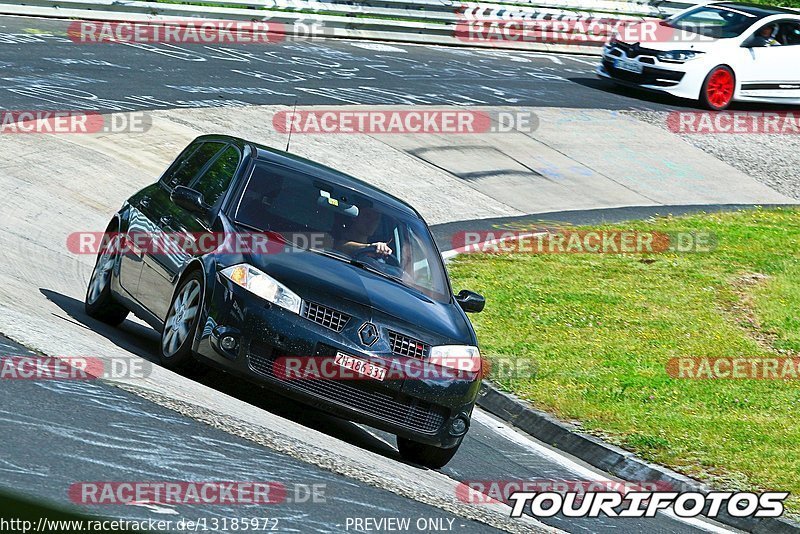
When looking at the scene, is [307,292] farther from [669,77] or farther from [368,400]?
[669,77]

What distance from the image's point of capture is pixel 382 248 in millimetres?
8906

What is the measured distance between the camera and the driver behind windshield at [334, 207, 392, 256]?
28.7 ft

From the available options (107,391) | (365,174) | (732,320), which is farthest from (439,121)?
(107,391)

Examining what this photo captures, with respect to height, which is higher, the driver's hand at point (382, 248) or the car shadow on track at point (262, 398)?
the driver's hand at point (382, 248)

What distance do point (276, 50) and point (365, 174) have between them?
27.1 feet

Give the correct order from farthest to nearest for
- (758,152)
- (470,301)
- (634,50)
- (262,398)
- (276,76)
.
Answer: (634,50), (758,152), (276,76), (470,301), (262,398)

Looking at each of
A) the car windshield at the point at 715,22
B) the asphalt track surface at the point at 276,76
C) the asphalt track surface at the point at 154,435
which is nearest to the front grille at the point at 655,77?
the asphalt track surface at the point at 276,76

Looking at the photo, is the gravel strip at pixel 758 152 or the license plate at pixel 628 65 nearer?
the gravel strip at pixel 758 152

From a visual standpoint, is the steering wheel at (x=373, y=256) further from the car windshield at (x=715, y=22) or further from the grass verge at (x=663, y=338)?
the car windshield at (x=715, y=22)

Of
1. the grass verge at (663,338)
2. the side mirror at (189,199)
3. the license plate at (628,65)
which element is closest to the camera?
the side mirror at (189,199)

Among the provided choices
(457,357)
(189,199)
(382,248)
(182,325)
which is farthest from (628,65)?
(182,325)

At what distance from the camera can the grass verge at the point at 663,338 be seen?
973 cm

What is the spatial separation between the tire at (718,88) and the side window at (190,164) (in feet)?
56.4

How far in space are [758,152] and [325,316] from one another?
1787cm
